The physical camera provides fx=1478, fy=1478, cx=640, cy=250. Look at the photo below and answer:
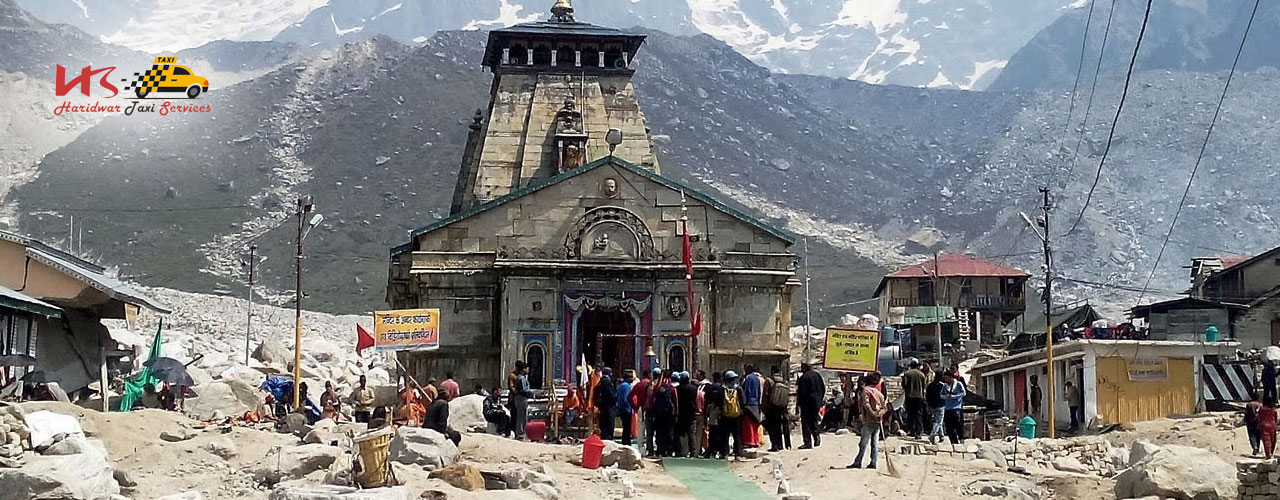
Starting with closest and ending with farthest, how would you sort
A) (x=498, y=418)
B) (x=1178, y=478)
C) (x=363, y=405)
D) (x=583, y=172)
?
(x=1178, y=478) < (x=498, y=418) < (x=363, y=405) < (x=583, y=172)

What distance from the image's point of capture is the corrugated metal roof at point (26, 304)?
86.5 ft

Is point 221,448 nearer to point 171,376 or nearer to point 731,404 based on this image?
point 731,404

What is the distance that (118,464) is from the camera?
2041 centimetres

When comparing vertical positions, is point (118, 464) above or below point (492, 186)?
below

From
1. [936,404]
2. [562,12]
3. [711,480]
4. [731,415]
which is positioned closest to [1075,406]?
[936,404]

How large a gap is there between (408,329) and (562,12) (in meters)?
20.9

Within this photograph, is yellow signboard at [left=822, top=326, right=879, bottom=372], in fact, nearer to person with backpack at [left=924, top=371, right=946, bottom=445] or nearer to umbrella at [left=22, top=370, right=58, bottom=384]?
person with backpack at [left=924, top=371, right=946, bottom=445]

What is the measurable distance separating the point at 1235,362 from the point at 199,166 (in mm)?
151808

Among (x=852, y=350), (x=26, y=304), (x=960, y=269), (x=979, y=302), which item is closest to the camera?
(x=26, y=304)

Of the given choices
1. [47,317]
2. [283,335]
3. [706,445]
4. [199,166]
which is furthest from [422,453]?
[199,166]

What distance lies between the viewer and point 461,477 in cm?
1919

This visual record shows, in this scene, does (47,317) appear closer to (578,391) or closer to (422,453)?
(578,391)

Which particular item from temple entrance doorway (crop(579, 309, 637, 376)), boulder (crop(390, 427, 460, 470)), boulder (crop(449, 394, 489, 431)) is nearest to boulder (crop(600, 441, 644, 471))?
boulder (crop(390, 427, 460, 470))

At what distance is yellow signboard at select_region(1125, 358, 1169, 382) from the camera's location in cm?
3778
